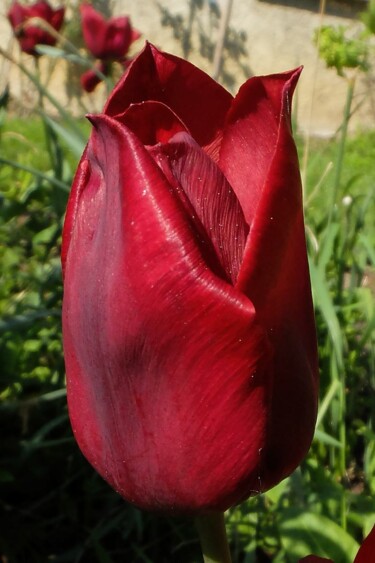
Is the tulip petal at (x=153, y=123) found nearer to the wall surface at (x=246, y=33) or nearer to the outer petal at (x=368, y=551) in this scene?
the outer petal at (x=368, y=551)

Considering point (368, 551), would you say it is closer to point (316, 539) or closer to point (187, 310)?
point (187, 310)

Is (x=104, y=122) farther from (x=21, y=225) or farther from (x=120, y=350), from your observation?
(x=21, y=225)

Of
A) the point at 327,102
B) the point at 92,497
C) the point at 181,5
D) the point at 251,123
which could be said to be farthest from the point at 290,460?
the point at 181,5

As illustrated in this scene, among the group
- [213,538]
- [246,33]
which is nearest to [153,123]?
[213,538]

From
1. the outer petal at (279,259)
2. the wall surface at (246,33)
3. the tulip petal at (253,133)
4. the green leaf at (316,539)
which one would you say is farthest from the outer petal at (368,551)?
the wall surface at (246,33)

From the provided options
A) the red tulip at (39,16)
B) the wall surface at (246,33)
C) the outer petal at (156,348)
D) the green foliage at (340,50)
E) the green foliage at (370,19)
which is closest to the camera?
the outer petal at (156,348)

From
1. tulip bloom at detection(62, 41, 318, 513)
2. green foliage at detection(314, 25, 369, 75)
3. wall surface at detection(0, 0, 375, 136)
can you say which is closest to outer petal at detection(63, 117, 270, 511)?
tulip bloom at detection(62, 41, 318, 513)
